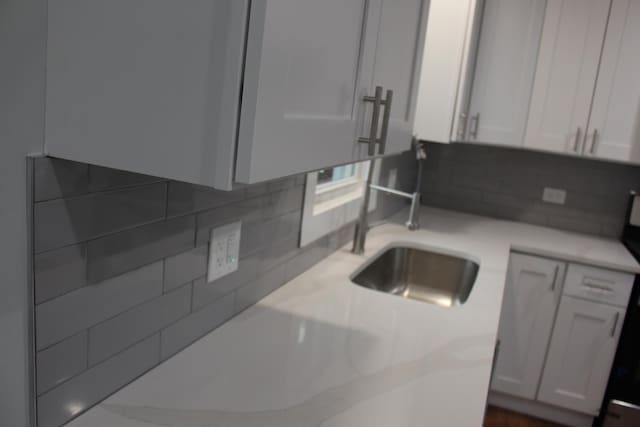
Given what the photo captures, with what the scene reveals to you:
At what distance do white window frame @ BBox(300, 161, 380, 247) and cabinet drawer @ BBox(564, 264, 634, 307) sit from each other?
102cm

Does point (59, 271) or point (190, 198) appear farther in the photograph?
point (190, 198)

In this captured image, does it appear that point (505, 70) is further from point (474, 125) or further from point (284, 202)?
point (284, 202)

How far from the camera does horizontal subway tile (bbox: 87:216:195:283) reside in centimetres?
92

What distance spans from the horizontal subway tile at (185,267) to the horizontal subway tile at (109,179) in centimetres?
21

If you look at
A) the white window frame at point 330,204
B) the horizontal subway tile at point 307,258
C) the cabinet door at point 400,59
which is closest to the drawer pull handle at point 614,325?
the white window frame at point 330,204

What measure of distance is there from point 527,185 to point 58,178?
113 inches

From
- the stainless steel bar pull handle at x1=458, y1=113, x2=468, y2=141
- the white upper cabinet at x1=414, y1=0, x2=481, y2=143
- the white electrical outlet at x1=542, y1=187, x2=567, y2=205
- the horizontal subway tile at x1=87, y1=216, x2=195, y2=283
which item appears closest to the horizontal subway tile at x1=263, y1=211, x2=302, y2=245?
the horizontal subway tile at x1=87, y1=216, x2=195, y2=283

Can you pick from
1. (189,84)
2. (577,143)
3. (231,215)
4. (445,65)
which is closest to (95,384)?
(231,215)

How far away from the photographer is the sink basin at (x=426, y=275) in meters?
2.30

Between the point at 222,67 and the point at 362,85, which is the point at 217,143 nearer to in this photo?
the point at 222,67

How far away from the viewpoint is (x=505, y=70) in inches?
106

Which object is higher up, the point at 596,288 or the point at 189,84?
the point at 189,84

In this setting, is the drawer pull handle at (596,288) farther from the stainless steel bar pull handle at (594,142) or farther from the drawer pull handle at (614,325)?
the stainless steel bar pull handle at (594,142)

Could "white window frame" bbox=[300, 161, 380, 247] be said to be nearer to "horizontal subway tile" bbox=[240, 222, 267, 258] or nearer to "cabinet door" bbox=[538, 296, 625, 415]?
"horizontal subway tile" bbox=[240, 222, 267, 258]
